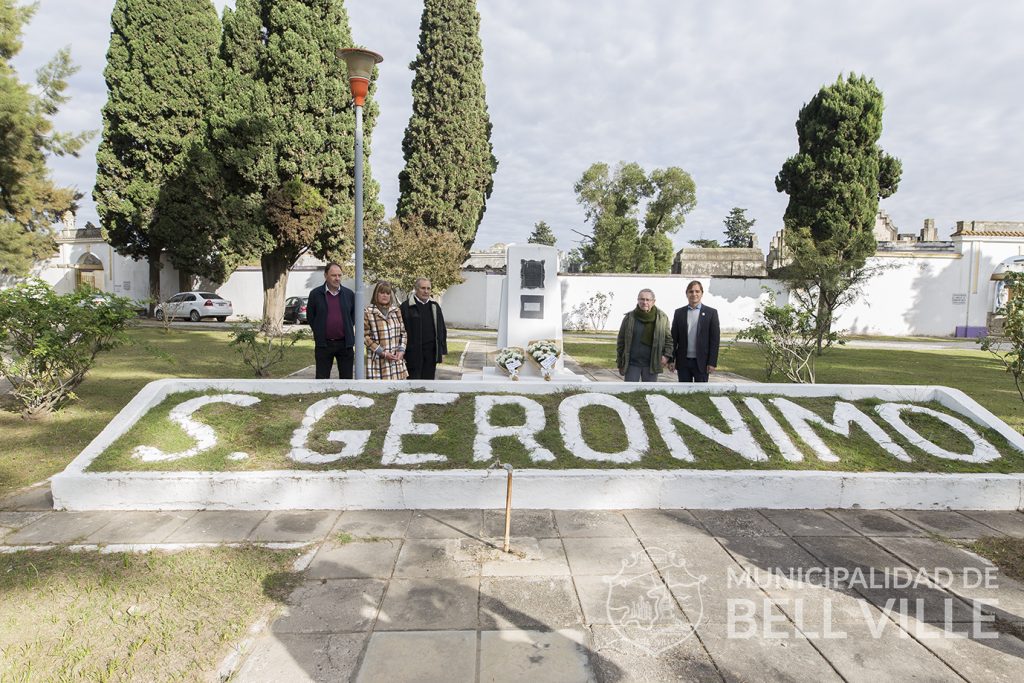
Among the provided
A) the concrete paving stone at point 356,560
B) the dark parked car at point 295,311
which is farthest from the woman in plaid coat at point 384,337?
the dark parked car at point 295,311

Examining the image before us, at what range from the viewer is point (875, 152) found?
22.4 meters

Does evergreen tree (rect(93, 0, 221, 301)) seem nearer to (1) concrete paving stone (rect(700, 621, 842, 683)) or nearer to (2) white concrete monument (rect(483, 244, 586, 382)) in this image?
(2) white concrete monument (rect(483, 244, 586, 382))

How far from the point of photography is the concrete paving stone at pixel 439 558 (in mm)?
3008

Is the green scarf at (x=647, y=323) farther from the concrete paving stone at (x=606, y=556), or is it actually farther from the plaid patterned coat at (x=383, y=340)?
the concrete paving stone at (x=606, y=556)

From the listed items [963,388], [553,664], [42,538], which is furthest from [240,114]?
[963,388]

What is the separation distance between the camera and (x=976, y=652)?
2.40 metres

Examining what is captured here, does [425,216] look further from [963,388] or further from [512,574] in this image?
[512,574]

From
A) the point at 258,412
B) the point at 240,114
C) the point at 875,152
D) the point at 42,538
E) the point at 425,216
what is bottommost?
the point at 42,538

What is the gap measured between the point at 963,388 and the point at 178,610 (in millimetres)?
12264

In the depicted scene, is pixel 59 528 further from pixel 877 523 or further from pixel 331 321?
pixel 877 523

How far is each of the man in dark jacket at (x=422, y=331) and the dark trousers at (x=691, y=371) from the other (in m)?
2.67

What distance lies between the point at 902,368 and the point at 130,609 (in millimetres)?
14820

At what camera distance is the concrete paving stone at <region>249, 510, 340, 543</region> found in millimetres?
3441

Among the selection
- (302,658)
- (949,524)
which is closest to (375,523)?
(302,658)
